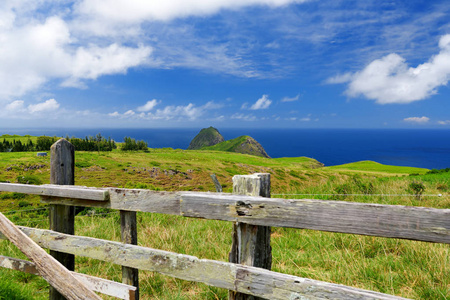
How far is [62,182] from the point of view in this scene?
183 inches

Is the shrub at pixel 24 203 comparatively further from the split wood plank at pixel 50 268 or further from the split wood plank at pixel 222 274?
the split wood plank at pixel 50 268

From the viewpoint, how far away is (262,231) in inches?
117

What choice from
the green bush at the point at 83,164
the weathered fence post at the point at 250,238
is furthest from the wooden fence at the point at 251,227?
the green bush at the point at 83,164

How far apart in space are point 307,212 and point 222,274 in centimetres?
111

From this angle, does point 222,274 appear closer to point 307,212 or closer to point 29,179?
point 307,212

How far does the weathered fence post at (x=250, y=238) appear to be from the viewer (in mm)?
2922

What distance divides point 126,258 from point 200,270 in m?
1.15

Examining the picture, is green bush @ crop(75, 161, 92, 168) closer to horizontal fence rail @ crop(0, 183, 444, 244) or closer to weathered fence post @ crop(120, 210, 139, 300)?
weathered fence post @ crop(120, 210, 139, 300)

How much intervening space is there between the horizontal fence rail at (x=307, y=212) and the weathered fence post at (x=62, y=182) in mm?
1570

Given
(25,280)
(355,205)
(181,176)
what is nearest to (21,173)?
(181,176)

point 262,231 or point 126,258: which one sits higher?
point 262,231

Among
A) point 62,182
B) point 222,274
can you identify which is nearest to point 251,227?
point 222,274

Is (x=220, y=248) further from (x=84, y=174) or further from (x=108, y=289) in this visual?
(x=84, y=174)

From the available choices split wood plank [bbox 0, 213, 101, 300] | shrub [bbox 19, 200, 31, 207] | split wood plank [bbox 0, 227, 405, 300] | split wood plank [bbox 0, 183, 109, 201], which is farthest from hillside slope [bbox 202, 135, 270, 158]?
split wood plank [bbox 0, 213, 101, 300]
